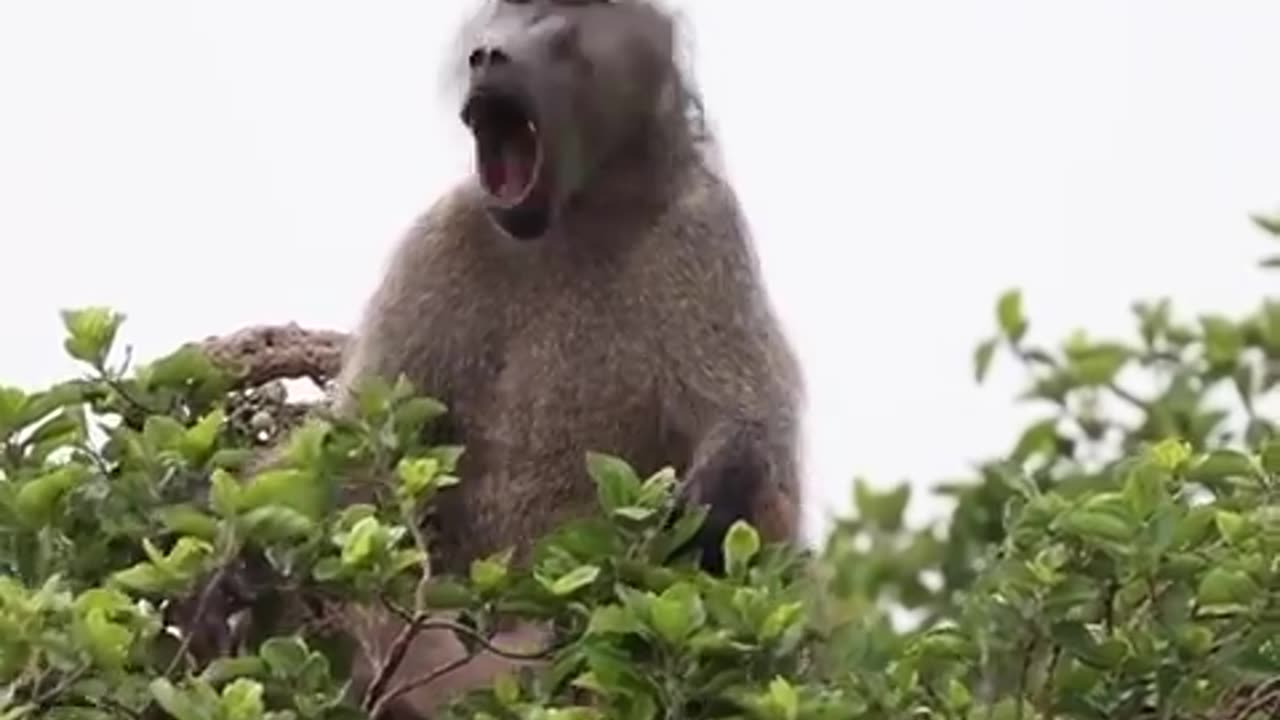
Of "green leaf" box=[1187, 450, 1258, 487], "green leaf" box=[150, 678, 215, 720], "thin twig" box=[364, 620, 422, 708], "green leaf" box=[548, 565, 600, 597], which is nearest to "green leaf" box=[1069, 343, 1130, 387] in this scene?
"green leaf" box=[1187, 450, 1258, 487]

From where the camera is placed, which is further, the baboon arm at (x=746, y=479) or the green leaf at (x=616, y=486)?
the baboon arm at (x=746, y=479)

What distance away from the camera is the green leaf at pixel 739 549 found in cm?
244

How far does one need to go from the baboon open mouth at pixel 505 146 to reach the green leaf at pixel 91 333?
2.73ft

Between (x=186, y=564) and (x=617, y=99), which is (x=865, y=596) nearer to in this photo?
(x=186, y=564)

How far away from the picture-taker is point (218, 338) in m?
3.91

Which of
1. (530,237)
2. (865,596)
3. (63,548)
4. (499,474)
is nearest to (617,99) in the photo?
A: (530,237)

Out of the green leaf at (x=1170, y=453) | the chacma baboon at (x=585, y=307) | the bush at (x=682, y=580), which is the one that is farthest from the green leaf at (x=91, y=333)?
the green leaf at (x=1170, y=453)

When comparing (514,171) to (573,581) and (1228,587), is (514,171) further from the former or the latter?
(1228,587)

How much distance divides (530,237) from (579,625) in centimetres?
154

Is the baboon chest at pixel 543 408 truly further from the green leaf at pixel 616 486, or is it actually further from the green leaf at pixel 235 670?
the green leaf at pixel 235 670

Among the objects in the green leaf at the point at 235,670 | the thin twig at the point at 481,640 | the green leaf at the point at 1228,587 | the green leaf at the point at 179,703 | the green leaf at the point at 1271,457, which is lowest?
the green leaf at the point at 179,703

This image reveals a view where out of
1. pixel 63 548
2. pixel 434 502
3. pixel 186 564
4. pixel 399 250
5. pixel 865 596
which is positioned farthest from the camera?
pixel 399 250

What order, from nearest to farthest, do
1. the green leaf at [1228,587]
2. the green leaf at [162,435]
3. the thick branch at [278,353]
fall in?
the green leaf at [1228,587] < the green leaf at [162,435] < the thick branch at [278,353]

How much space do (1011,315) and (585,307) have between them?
137 cm
